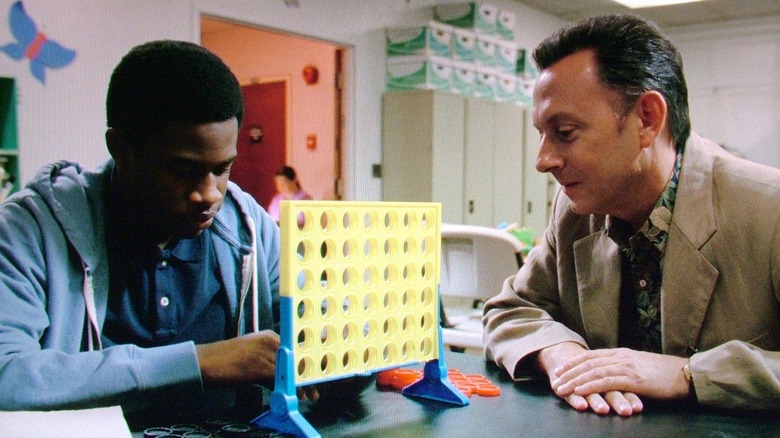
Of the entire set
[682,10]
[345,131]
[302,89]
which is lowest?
[345,131]

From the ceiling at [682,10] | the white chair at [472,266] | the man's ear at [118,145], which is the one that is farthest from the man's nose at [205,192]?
the ceiling at [682,10]

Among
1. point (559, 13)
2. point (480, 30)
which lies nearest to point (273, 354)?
point (480, 30)

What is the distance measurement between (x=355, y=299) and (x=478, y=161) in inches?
192

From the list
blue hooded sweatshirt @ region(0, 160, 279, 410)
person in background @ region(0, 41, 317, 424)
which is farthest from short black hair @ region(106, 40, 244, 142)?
blue hooded sweatshirt @ region(0, 160, 279, 410)

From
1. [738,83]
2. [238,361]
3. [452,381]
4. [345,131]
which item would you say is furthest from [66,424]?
[738,83]

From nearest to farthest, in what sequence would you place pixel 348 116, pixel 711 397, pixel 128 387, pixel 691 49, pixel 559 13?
pixel 128 387 < pixel 711 397 < pixel 348 116 < pixel 559 13 < pixel 691 49

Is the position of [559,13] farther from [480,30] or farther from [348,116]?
[348,116]

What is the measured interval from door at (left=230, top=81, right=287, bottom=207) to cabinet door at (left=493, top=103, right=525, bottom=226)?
201 cm

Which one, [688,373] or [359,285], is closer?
[359,285]

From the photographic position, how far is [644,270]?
131 centimetres

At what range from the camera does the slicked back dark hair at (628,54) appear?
1216 mm

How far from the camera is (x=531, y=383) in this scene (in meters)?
1.17

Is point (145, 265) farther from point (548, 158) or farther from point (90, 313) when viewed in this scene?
point (548, 158)

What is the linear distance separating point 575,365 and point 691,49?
7783mm
